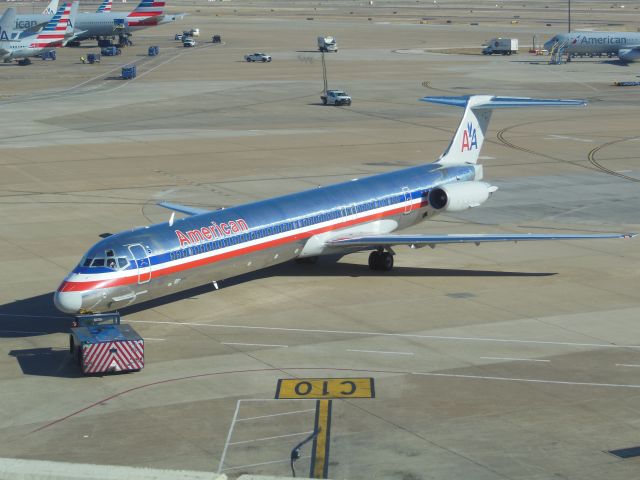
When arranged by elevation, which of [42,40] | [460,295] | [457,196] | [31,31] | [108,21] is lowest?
[460,295]

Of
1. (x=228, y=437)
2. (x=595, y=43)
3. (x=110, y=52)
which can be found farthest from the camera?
(x=110, y=52)

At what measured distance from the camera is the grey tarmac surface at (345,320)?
24812mm

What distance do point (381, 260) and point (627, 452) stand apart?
697 inches

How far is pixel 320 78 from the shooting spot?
114625 mm

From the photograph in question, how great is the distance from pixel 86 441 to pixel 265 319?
35.0ft

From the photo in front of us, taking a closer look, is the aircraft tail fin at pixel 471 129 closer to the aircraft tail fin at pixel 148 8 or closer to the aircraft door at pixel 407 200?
the aircraft door at pixel 407 200

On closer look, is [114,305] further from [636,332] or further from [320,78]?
[320,78]

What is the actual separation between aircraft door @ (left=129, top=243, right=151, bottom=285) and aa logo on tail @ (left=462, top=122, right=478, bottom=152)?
18269 mm

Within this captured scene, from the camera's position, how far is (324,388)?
1118 inches

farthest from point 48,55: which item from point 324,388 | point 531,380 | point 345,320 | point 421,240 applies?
point 531,380

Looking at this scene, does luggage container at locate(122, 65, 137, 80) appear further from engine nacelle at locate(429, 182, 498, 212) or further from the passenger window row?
the passenger window row

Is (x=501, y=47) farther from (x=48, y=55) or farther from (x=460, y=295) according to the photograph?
(x=460, y=295)

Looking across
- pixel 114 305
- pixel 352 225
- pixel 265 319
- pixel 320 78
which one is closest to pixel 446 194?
pixel 352 225

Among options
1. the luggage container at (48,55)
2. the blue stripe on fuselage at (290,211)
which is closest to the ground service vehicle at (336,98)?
the blue stripe on fuselage at (290,211)
